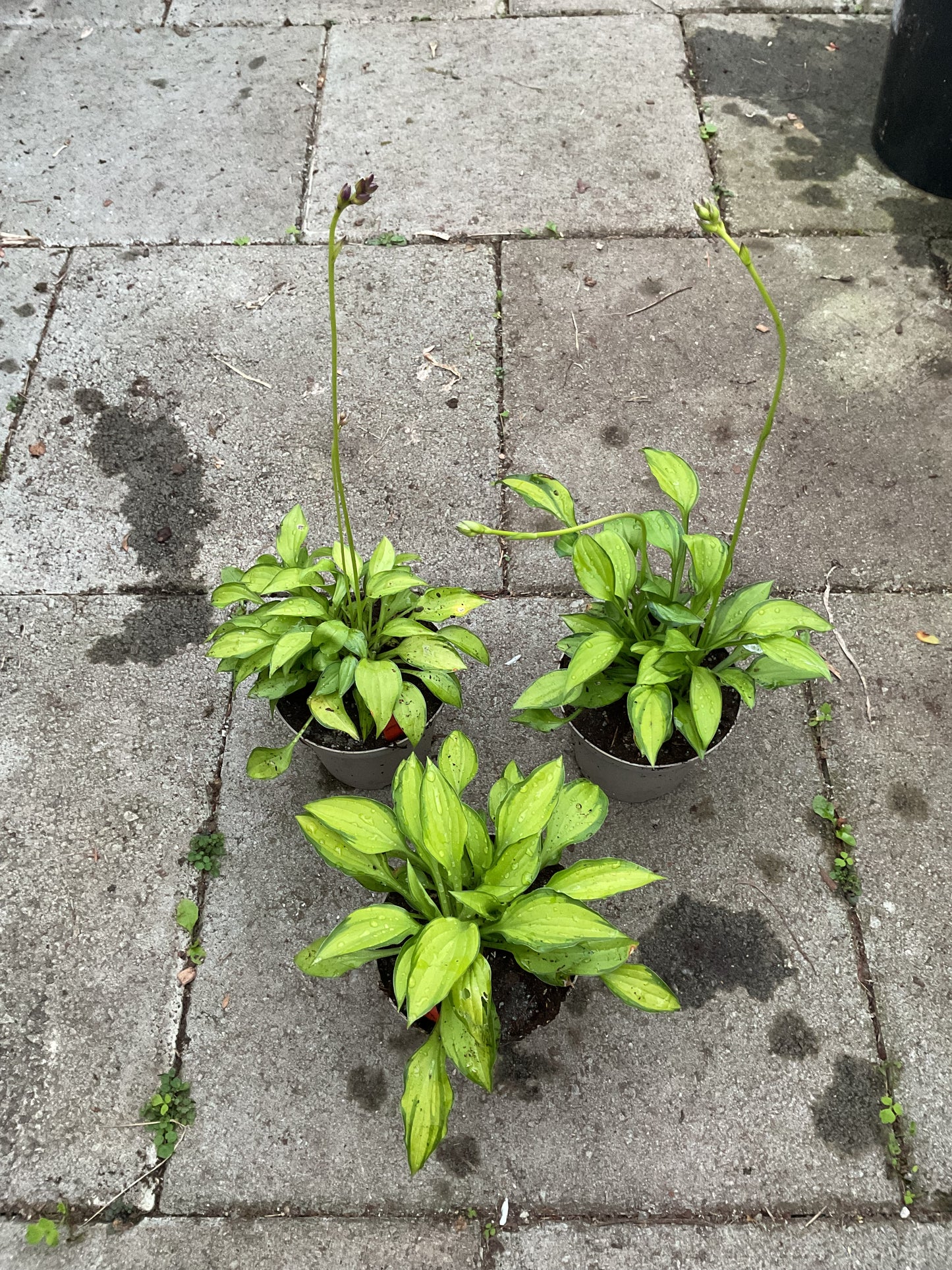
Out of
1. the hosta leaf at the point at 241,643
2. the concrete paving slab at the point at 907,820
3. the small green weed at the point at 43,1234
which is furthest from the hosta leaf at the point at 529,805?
the small green weed at the point at 43,1234

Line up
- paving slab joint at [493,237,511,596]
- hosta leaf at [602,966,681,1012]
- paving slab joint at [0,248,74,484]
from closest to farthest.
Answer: hosta leaf at [602,966,681,1012] < paving slab joint at [493,237,511,596] < paving slab joint at [0,248,74,484]

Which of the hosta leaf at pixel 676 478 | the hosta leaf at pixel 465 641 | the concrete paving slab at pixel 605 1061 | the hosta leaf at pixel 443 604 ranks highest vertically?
the hosta leaf at pixel 676 478

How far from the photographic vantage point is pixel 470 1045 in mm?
1715

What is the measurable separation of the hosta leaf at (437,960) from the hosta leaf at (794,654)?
2.72ft

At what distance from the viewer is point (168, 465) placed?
3.05 metres

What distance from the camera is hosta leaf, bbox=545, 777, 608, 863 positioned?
1904 millimetres

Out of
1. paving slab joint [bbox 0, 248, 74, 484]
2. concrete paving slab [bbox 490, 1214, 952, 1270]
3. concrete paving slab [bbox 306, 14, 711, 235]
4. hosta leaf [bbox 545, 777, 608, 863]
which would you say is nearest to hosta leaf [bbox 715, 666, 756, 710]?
hosta leaf [bbox 545, 777, 608, 863]

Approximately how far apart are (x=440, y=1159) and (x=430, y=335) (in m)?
2.65

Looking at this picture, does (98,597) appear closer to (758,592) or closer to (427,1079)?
(427,1079)

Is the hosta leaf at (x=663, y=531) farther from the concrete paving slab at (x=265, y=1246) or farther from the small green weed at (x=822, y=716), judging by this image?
the concrete paving slab at (x=265, y=1246)

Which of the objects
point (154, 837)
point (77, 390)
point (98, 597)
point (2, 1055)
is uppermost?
point (77, 390)

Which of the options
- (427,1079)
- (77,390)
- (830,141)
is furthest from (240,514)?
(830,141)

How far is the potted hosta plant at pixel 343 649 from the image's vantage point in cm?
198

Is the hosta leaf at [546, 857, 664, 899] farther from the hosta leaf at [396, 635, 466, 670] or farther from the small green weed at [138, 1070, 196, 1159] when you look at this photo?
the small green weed at [138, 1070, 196, 1159]
